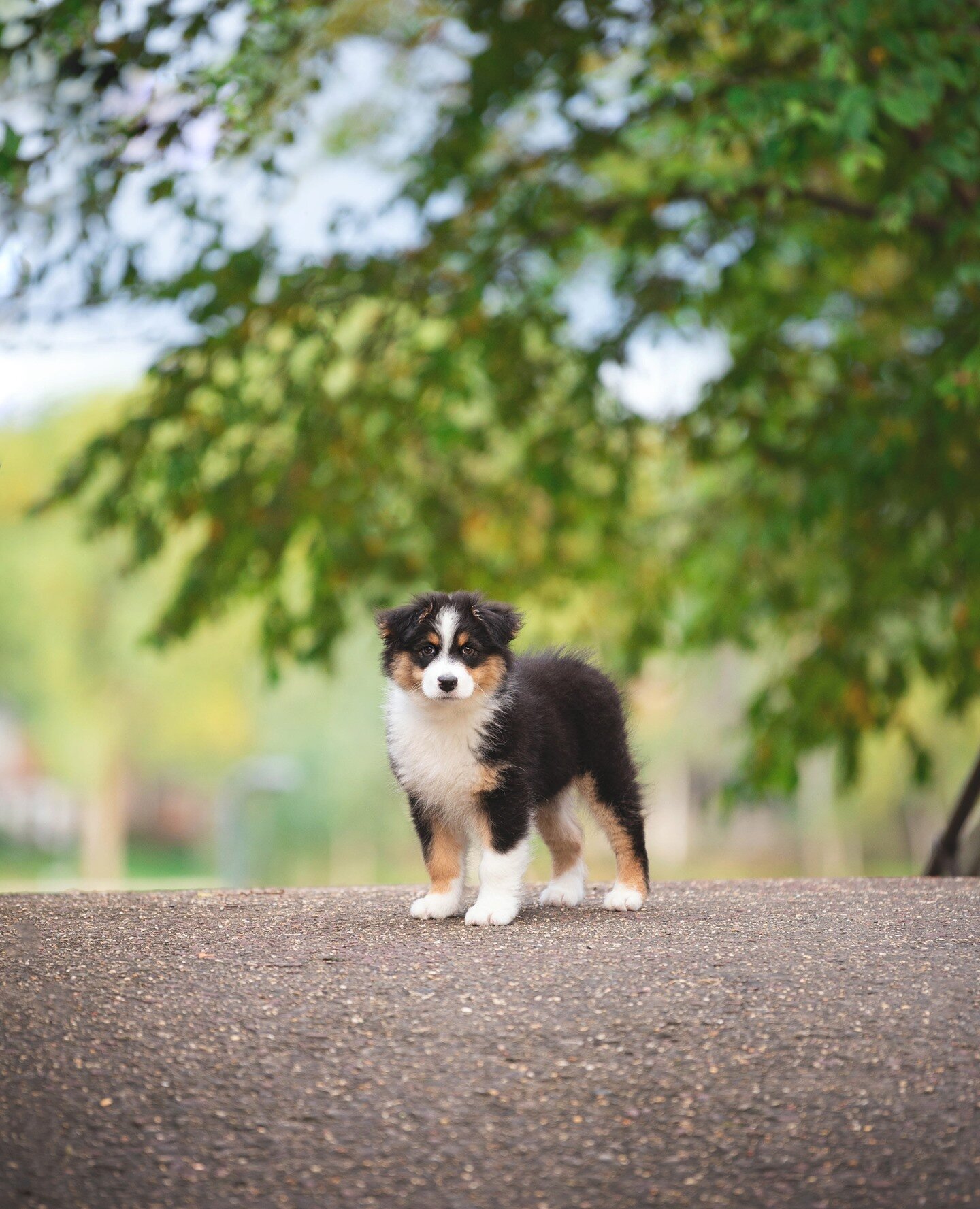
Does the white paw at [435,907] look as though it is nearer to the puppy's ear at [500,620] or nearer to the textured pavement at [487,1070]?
the textured pavement at [487,1070]

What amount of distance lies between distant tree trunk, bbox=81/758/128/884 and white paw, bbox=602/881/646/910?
2455 centimetres

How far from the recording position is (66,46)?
665cm

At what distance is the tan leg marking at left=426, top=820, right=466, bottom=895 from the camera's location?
5023mm

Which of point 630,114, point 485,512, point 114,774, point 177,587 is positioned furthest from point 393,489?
point 114,774

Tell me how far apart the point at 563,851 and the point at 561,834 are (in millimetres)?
83

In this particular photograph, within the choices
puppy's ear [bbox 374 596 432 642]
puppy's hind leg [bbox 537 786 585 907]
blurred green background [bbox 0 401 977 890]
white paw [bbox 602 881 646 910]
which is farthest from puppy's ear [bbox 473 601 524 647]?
blurred green background [bbox 0 401 977 890]

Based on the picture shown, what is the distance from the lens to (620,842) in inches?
207

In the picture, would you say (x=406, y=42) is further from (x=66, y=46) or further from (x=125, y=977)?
(x=125, y=977)

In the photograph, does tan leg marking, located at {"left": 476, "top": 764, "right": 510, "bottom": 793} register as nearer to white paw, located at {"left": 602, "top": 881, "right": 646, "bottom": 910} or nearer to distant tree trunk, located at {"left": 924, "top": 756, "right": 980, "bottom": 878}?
white paw, located at {"left": 602, "top": 881, "right": 646, "bottom": 910}

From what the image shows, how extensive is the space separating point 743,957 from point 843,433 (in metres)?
5.52

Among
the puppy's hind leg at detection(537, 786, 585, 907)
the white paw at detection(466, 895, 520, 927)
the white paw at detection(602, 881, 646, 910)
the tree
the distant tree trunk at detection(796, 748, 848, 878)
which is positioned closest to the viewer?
the white paw at detection(466, 895, 520, 927)

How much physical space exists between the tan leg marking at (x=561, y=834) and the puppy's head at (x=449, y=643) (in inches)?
29.8

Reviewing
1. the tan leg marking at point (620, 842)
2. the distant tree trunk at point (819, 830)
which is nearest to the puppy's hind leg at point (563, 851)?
the tan leg marking at point (620, 842)

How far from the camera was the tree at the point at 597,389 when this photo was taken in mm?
8914
